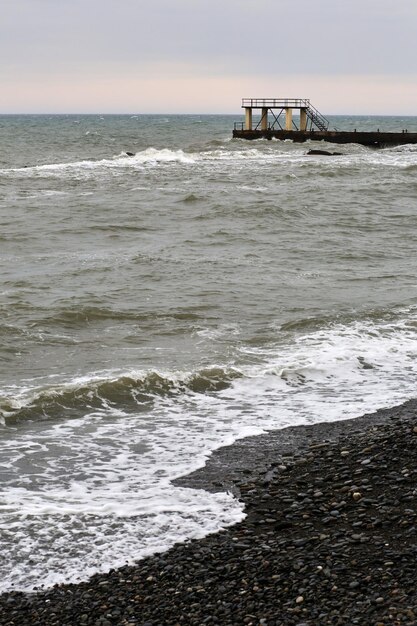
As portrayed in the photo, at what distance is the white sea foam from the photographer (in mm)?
8109

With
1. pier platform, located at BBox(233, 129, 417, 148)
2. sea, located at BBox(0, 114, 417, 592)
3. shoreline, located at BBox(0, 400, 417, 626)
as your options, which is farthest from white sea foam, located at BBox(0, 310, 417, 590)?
pier platform, located at BBox(233, 129, 417, 148)

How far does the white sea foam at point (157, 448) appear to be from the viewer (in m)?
8.11

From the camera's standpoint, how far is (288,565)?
7215mm

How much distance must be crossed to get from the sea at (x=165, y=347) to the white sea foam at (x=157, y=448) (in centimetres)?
3

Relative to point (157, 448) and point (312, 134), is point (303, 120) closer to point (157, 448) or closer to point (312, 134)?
point (312, 134)

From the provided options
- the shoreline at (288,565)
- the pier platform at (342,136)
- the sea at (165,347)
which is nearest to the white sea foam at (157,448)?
the sea at (165,347)

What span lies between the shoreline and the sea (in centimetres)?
34

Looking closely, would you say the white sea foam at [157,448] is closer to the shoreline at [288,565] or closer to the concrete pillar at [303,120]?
the shoreline at [288,565]

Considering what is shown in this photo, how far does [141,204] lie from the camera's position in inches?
1330

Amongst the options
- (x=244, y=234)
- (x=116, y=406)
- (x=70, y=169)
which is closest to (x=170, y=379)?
(x=116, y=406)

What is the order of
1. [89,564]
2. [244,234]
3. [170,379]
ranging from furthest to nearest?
[244,234] → [170,379] → [89,564]

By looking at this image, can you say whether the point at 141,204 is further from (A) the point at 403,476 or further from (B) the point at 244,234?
(A) the point at 403,476

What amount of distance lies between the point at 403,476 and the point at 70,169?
4432cm

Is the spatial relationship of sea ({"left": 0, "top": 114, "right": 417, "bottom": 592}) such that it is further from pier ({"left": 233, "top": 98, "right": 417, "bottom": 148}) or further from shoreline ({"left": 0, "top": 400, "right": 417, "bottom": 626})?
pier ({"left": 233, "top": 98, "right": 417, "bottom": 148})
